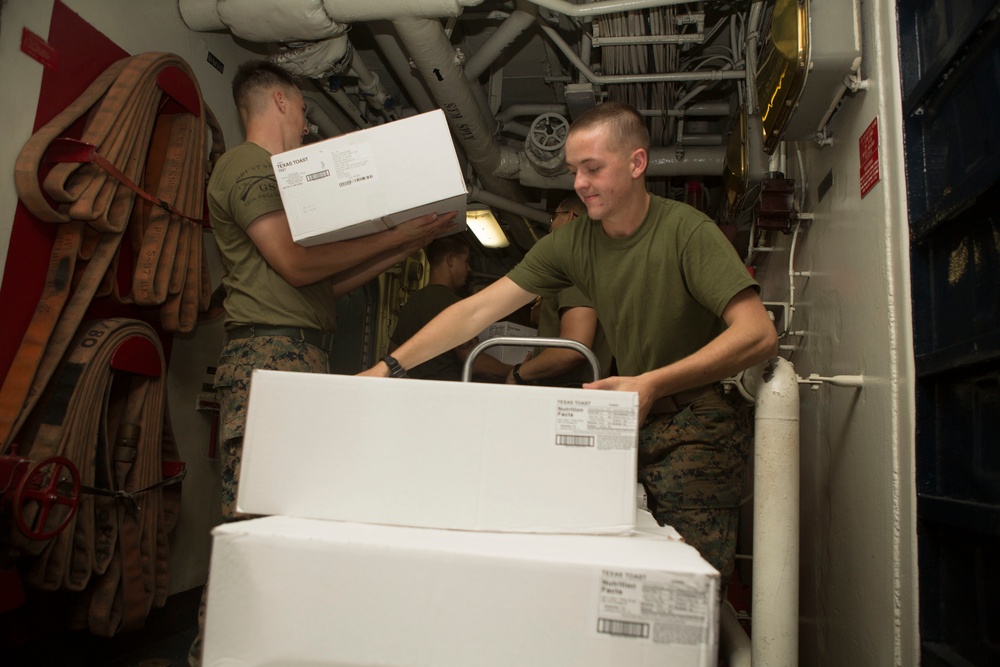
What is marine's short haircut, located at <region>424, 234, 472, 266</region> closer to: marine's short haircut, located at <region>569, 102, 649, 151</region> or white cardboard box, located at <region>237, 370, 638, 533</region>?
marine's short haircut, located at <region>569, 102, 649, 151</region>

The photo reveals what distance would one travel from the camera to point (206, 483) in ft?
10.3

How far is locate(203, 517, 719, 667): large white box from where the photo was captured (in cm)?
94

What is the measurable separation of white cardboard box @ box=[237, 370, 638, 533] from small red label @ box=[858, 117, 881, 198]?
3.63ft

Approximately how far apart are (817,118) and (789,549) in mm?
1396

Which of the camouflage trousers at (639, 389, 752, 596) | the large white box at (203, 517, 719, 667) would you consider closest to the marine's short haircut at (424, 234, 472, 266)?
the camouflage trousers at (639, 389, 752, 596)

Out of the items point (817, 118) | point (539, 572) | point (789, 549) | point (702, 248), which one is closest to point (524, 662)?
point (539, 572)

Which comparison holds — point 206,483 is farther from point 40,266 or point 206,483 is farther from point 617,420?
point 617,420

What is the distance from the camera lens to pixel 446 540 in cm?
104

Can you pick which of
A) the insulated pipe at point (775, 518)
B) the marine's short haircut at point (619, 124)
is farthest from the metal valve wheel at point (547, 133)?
the insulated pipe at point (775, 518)

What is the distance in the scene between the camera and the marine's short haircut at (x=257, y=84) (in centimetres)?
254

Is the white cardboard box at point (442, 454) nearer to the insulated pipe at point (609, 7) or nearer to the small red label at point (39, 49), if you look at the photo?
the small red label at point (39, 49)

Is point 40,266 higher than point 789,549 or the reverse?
higher

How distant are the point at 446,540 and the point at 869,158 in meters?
1.54

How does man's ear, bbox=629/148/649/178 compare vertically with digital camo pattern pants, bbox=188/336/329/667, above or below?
above
